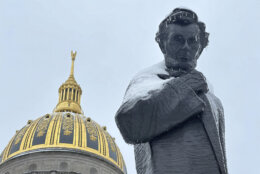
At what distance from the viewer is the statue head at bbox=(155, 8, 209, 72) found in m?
3.08

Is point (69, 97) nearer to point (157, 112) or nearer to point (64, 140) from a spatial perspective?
point (64, 140)

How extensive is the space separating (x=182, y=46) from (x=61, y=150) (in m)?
44.9

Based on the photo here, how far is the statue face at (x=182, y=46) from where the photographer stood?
308cm

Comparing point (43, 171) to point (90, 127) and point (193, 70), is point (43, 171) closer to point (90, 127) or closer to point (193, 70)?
point (90, 127)

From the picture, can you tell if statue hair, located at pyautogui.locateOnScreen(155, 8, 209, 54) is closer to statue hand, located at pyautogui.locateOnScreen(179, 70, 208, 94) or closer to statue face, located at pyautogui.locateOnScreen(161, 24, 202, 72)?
statue face, located at pyautogui.locateOnScreen(161, 24, 202, 72)

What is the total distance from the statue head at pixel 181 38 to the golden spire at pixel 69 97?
186 ft

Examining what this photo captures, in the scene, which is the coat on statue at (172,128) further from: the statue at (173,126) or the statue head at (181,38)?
the statue head at (181,38)

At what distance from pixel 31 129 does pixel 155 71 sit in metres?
48.4

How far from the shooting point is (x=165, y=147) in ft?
9.35

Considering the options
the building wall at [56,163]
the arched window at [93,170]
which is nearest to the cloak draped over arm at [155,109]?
the building wall at [56,163]

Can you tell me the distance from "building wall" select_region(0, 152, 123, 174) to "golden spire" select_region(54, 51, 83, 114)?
1279 centimetres

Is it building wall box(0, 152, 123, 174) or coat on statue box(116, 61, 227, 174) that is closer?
coat on statue box(116, 61, 227, 174)

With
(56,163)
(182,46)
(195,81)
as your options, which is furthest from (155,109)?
(56,163)

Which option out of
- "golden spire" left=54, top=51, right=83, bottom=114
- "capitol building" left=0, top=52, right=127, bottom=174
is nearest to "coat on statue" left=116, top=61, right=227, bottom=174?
"capitol building" left=0, top=52, right=127, bottom=174
